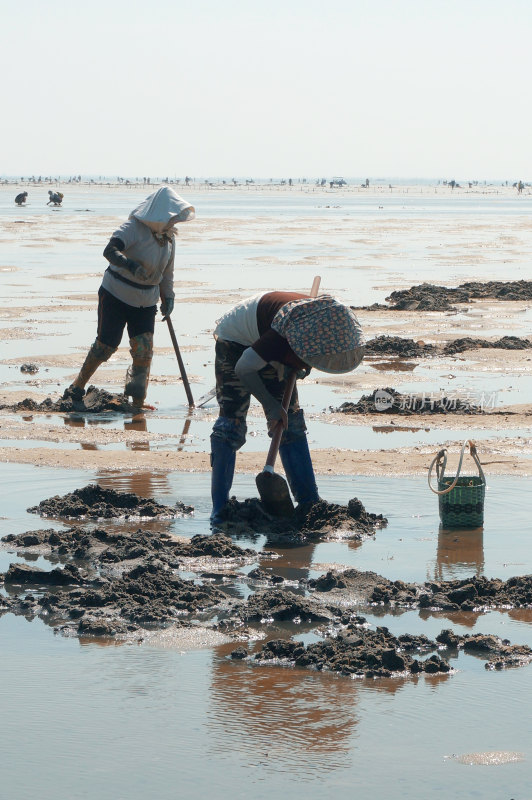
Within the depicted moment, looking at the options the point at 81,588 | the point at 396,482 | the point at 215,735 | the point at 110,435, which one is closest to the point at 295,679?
the point at 215,735

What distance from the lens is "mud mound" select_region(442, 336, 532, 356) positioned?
1433 centimetres

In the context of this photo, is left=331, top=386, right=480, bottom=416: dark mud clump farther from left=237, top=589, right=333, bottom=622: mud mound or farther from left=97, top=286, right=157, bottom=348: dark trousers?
left=237, top=589, right=333, bottom=622: mud mound

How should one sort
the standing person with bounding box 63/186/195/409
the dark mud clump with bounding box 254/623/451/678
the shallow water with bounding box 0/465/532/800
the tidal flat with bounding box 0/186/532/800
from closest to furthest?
1. the shallow water with bounding box 0/465/532/800
2. the tidal flat with bounding box 0/186/532/800
3. the dark mud clump with bounding box 254/623/451/678
4. the standing person with bounding box 63/186/195/409

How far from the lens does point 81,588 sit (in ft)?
19.5

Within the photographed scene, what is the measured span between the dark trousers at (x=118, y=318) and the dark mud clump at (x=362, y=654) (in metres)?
5.82

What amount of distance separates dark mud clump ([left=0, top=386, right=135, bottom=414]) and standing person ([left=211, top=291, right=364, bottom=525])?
389 centimetres

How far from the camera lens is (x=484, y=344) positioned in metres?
14.6

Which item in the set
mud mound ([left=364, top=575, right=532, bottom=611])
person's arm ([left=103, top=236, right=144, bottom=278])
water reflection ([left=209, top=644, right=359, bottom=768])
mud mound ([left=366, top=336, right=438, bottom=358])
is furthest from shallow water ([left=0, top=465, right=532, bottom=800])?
mud mound ([left=366, top=336, right=438, bottom=358])

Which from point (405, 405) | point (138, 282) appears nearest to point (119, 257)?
point (138, 282)

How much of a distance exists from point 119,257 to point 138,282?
1.29 feet

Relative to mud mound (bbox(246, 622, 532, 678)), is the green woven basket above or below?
above

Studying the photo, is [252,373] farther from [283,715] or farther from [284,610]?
[283,715]

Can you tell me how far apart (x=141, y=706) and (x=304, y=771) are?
0.77 metres

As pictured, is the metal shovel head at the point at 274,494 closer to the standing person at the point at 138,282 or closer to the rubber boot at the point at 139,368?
the standing person at the point at 138,282
